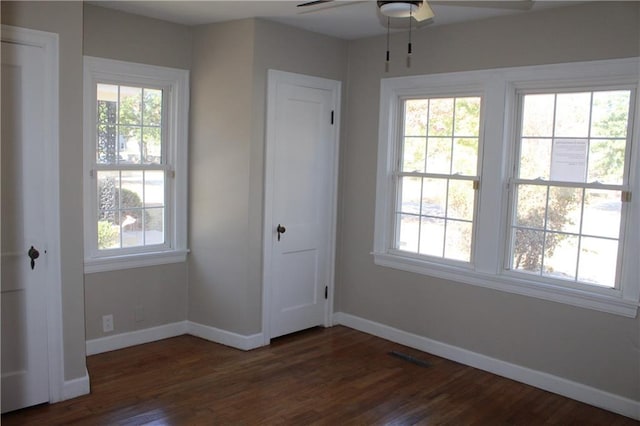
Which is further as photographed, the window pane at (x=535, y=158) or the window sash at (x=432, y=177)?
the window sash at (x=432, y=177)

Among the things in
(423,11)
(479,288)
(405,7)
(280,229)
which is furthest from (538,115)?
(280,229)

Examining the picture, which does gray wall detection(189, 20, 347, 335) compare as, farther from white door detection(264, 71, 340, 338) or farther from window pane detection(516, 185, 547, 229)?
window pane detection(516, 185, 547, 229)

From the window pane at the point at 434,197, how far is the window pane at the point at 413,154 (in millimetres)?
148

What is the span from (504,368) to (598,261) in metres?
1.02

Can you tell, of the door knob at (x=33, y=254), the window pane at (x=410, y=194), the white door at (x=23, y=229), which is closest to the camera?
the white door at (x=23, y=229)

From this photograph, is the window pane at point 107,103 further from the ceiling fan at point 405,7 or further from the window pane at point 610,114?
the window pane at point 610,114

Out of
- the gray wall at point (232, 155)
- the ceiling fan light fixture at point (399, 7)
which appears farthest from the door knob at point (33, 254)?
the ceiling fan light fixture at point (399, 7)

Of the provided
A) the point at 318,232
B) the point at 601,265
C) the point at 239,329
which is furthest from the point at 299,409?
the point at 601,265

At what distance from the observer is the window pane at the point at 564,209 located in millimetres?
3725

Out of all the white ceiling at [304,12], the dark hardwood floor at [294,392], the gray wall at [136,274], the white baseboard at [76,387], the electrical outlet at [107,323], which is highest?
the white ceiling at [304,12]

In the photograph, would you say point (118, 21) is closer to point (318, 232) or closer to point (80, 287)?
point (80, 287)

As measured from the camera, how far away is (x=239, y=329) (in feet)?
14.5

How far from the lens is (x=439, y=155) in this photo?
14.5 ft

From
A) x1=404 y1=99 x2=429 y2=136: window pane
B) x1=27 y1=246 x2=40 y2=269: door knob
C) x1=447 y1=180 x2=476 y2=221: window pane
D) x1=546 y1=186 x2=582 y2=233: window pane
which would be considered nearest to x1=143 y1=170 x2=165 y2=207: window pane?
x1=27 y1=246 x2=40 y2=269: door knob
